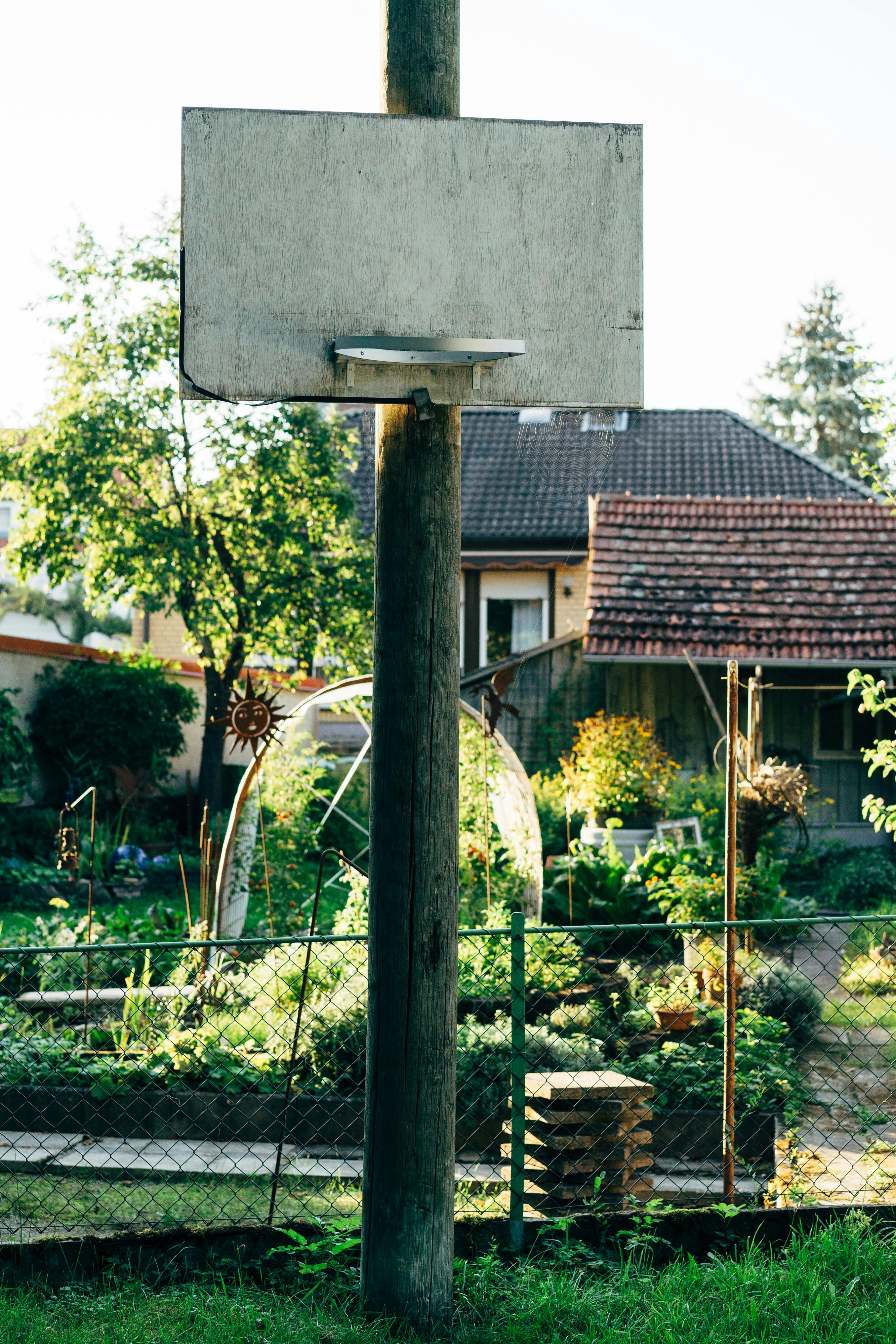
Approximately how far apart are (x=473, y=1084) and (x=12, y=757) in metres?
8.91

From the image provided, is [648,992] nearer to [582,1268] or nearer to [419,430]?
[582,1268]

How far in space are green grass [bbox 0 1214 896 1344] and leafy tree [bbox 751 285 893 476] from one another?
1397 inches

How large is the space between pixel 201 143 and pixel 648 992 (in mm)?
5497

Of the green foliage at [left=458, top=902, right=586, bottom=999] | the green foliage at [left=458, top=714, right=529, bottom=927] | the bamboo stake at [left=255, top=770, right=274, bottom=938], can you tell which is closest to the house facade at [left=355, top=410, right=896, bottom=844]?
the green foliage at [left=458, top=714, right=529, bottom=927]

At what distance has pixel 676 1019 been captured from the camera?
640 centimetres

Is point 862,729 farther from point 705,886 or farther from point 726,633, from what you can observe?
point 705,886

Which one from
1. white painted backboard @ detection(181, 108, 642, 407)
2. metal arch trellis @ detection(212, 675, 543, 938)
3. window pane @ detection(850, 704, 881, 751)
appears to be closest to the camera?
white painted backboard @ detection(181, 108, 642, 407)

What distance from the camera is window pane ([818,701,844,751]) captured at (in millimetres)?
14039

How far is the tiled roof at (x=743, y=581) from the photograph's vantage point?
43.8 ft

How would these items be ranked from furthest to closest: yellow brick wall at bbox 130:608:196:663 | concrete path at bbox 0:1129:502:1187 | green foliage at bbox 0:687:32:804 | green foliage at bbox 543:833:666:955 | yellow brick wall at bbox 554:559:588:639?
yellow brick wall at bbox 130:608:196:663
yellow brick wall at bbox 554:559:588:639
green foliage at bbox 0:687:32:804
green foliage at bbox 543:833:666:955
concrete path at bbox 0:1129:502:1187

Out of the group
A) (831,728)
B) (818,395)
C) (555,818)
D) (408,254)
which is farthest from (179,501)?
(818,395)

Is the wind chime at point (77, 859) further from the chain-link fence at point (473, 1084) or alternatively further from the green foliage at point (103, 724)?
the green foliage at point (103, 724)

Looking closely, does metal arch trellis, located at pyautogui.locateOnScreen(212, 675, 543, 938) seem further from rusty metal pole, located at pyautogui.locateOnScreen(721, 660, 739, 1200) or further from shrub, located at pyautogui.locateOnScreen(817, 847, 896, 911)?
shrub, located at pyautogui.locateOnScreen(817, 847, 896, 911)

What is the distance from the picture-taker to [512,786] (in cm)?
852
